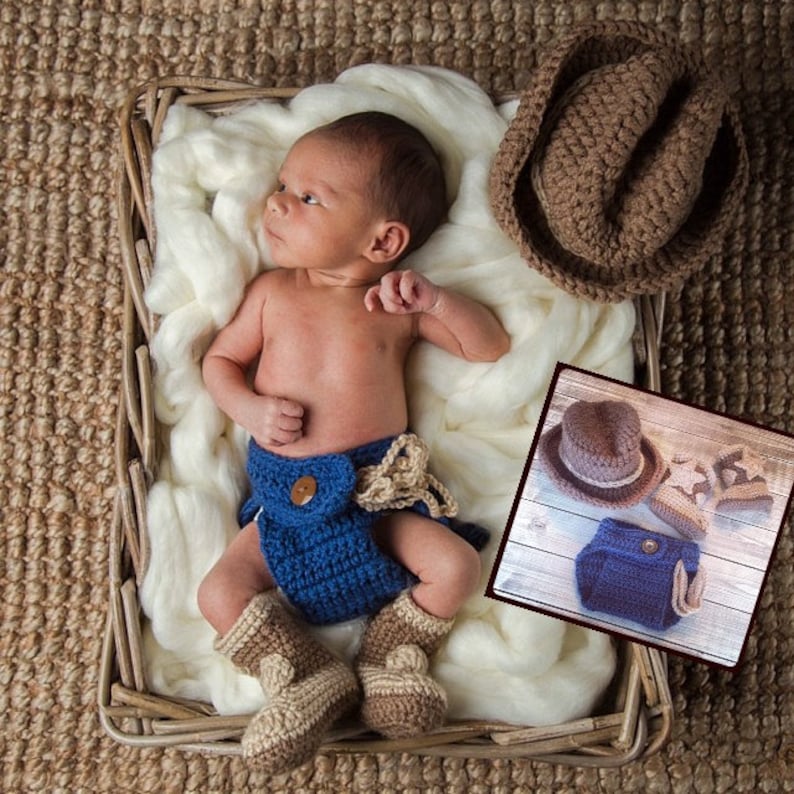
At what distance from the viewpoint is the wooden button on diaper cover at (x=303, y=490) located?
1.02 m

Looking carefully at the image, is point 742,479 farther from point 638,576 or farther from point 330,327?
point 330,327

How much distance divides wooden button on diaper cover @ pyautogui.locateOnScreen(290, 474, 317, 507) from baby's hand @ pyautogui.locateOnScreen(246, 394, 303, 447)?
44 mm

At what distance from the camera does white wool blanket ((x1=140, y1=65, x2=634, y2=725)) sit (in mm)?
1063

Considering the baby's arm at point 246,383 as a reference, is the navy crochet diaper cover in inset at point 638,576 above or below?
below

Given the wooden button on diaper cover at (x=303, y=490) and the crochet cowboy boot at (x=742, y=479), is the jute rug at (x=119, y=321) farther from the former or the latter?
the wooden button on diaper cover at (x=303, y=490)

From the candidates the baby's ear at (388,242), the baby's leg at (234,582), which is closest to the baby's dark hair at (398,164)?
the baby's ear at (388,242)

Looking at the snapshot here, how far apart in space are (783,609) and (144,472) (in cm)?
77

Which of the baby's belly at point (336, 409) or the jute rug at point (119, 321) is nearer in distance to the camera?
the baby's belly at point (336, 409)

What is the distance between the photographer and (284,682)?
99 centimetres

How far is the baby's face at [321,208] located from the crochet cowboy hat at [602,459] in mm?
286

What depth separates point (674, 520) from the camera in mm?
1006

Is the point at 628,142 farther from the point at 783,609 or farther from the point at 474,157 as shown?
the point at 783,609

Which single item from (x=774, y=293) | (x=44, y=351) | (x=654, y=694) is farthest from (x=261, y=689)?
(x=774, y=293)

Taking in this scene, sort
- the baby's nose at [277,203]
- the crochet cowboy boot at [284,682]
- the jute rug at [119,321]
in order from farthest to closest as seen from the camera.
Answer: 1. the jute rug at [119,321]
2. the baby's nose at [277,203]
3. the crochet cowboy boot at [284,682]
